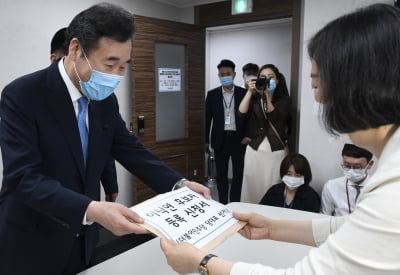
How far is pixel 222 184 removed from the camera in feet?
12.5

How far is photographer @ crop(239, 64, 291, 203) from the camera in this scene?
3.04 m

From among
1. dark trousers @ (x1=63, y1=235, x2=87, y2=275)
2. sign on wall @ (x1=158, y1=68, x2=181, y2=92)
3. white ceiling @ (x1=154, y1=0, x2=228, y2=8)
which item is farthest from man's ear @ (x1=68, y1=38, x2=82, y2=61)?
white ceiling @ (x1=154, y1=0, x2=228, y2=8)

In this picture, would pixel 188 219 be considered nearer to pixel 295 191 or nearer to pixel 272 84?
pixel 295 191

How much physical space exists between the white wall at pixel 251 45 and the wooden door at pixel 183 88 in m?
1.09

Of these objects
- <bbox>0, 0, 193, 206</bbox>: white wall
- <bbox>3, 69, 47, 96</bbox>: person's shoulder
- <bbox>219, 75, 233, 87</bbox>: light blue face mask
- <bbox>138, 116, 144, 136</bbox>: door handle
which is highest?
<bbox>0, 0, 193, 206</bbox>: white wall

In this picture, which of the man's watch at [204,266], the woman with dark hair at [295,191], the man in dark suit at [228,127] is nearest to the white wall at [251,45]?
the man in dark suit at [228,127]

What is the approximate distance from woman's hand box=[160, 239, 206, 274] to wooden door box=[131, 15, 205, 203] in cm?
262

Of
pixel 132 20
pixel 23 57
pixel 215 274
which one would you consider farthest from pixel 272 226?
pixel 23 57

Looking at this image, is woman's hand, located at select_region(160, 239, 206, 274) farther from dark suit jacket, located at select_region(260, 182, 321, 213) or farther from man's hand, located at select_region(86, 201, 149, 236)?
dark suit jacket, located at select_region(260, 182, 321, 213)

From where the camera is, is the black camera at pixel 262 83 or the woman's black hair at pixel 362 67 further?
the black camera at pixel 262 83

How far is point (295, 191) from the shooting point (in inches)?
101

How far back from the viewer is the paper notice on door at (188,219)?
0.93 meters

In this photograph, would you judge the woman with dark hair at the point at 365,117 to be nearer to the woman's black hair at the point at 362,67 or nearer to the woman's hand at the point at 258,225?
the woman's black hair at the point at 362,67

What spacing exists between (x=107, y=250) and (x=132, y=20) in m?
2.16
